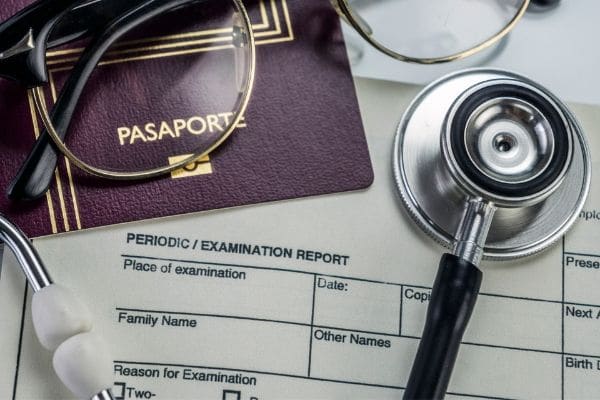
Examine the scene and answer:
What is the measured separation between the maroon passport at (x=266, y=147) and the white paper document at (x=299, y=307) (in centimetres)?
1

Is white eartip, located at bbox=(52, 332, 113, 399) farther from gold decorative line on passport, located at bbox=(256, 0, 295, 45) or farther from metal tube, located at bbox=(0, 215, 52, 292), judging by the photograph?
gold decorative line on passport, located at bbox=(256, 0, 295, 45)

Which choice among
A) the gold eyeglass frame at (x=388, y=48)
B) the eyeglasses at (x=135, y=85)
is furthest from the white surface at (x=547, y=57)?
the eyeglasses at (x=135, y=85)

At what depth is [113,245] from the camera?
68cm

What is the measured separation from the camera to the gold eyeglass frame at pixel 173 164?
2.23ft

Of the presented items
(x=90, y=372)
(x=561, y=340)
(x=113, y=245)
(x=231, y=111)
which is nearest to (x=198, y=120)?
(x=231, y=111)

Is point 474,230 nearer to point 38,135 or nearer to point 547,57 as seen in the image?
point 547,57

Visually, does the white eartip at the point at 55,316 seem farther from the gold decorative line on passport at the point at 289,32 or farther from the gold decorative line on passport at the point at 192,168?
the gold decorative line on passport at the point at 289,32

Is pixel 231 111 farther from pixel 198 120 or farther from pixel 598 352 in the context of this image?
pixel 598 352

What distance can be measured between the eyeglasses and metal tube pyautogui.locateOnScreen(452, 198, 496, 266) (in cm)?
22

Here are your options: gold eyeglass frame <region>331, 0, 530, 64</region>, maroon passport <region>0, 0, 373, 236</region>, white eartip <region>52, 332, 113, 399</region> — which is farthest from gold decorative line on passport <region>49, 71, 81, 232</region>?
gold eyeglass frame <region>331, 0, 530, 64</region>

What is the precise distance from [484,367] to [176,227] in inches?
11.4

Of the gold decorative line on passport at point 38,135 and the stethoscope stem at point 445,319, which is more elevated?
the gold decorative line on passport at point 38,135

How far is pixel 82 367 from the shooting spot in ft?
2.01

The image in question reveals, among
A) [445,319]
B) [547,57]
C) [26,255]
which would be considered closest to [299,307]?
[445,319]
